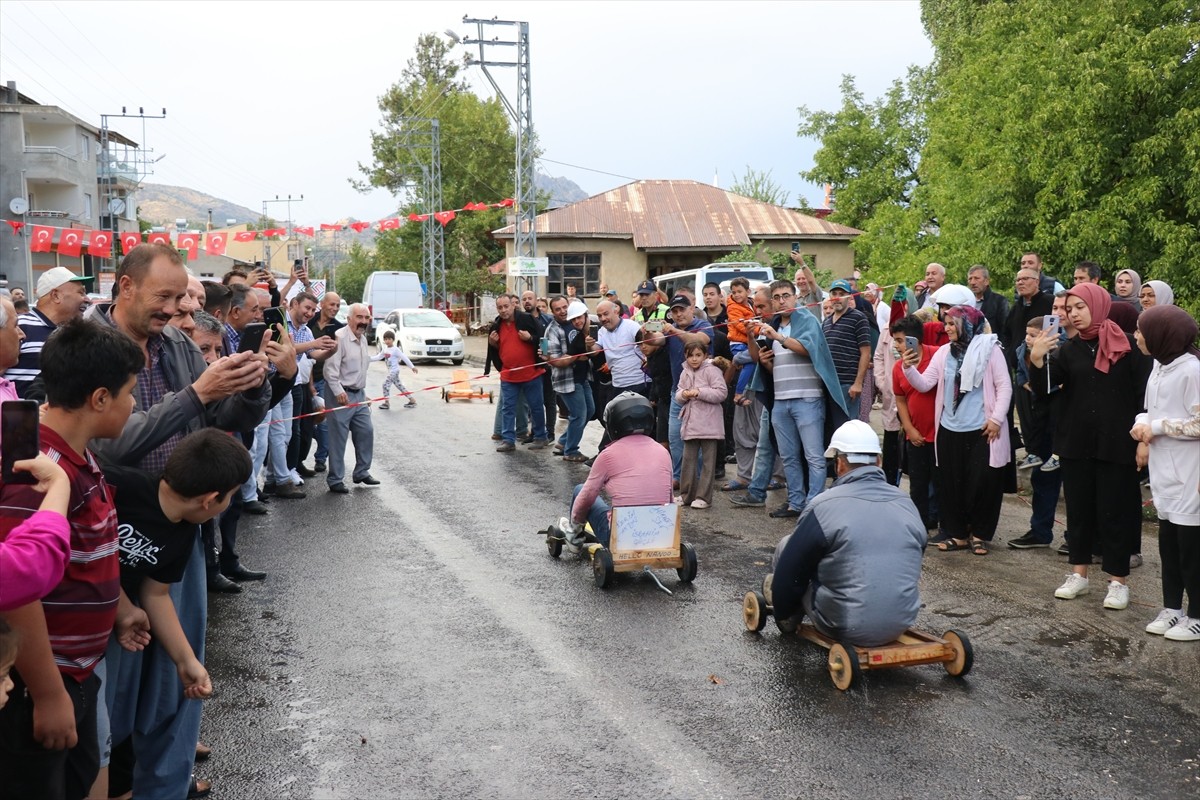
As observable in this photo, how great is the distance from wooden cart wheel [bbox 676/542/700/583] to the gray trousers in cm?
495

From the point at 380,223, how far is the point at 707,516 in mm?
41776

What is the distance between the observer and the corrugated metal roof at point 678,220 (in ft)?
139

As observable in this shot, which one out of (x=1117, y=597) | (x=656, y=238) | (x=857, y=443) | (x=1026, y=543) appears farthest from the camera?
(x=656, y=238)

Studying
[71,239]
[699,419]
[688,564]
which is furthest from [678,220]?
[688,564]

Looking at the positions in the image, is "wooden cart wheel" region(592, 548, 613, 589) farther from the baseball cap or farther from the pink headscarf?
the baseball cap

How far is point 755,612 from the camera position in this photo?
21.6 feet

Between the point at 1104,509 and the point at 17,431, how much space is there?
660 centimetres

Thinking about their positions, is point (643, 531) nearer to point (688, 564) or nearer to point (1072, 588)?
point (688, 564)

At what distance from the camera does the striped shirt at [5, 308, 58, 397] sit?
639cm

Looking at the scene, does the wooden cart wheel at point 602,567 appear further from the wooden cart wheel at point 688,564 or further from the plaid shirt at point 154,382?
the plaid shirt at point 154,382

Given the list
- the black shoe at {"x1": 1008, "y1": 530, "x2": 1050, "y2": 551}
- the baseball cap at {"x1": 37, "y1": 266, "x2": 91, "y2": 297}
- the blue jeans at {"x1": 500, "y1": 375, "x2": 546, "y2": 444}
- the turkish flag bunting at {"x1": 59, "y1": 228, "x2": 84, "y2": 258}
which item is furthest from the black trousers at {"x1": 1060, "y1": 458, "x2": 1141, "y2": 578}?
the turkish flag bunting at {"x1": 59, "y1": 228, "x2": 84, "y2": 258}

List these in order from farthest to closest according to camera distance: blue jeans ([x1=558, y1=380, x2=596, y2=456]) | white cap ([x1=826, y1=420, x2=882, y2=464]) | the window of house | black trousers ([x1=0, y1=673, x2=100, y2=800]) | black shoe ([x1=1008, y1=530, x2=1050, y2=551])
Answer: the window of house → blue jeans ([x1=558, y1=380, x2=596, y2=456]) → black shoe ([x1=1008, y1=530, x2=1050, y2=551]) → white cap ([x1=826, y1=420, x2=882, y2=464]) → black trousers ([x1=0, y1=673, x2=100, y2=800])

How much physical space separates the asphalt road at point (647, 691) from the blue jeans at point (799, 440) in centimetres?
144

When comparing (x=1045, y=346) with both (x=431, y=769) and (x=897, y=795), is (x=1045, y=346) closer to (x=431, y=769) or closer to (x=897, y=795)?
(x=897, y=795)
